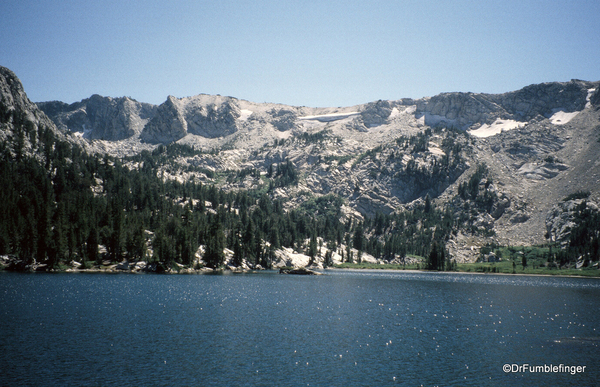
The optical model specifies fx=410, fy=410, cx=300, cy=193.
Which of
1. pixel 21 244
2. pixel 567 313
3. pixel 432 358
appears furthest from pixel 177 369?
pixel 21 244

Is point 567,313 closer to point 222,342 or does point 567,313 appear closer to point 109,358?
point 222,342

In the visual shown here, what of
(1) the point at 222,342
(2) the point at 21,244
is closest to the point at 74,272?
(2) the point at 21,244

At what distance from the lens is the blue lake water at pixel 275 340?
116 ft

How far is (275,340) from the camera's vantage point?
4747cm

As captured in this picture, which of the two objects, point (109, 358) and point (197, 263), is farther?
point (197, 263)

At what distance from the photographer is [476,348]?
46438mm

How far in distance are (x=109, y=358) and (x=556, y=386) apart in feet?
128

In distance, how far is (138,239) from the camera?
136 meters

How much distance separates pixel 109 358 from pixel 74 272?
297 feet

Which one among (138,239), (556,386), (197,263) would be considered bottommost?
(197,263)

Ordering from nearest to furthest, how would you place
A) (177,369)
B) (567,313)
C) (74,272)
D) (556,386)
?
(556,386), (177,369), (567,313), (74,272)

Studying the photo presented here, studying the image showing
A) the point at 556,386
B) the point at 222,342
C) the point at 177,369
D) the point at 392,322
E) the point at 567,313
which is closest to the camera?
the point at 556,386

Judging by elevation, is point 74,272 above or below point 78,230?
below

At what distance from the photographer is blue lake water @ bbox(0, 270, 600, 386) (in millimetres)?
35344
